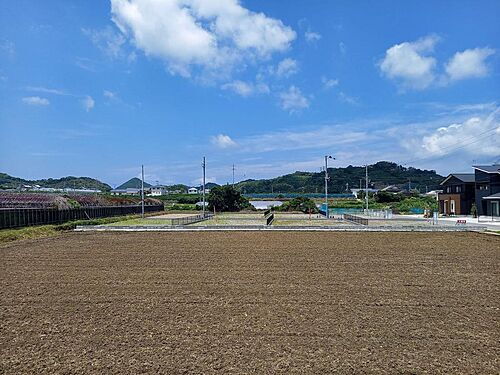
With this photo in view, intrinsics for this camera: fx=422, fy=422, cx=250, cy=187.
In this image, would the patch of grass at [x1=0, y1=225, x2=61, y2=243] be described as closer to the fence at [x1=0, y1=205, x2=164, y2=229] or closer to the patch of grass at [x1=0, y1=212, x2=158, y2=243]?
the patch of grass at [x1=0, y1=212, x2=158, y2=243]

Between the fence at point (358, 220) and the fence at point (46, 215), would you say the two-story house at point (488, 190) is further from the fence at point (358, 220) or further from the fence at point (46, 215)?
the fence at point (46, 215)

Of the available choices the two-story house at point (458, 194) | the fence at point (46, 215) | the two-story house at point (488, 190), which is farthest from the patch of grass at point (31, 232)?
the two-story house at point (458, 194)

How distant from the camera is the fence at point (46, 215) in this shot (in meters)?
23.9

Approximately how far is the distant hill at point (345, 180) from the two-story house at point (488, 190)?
7932 cm

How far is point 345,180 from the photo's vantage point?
12988 centimetres

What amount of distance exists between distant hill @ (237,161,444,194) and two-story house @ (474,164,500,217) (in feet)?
260

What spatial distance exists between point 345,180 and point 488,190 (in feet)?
309

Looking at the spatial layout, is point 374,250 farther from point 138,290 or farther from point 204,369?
point 204,369

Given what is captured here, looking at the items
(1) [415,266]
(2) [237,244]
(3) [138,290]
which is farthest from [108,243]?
(1) [415,266]

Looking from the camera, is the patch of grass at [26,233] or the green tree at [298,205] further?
the green tree at [298,205]

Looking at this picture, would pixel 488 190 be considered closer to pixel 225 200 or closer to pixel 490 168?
pixel 490 168

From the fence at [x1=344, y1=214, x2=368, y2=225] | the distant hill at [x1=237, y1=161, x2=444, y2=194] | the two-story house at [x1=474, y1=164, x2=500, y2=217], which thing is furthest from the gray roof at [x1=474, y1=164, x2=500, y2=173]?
the distant hill at [x1=237, y1=161, x2=444, y2=194]

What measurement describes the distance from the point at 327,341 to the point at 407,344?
3.41ft

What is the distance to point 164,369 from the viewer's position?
479cm
